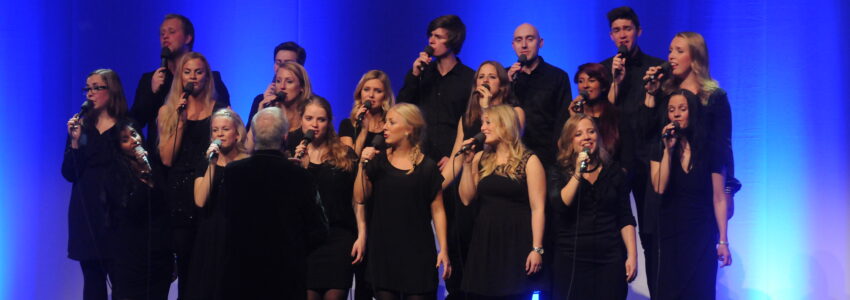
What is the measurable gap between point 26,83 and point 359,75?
202cm

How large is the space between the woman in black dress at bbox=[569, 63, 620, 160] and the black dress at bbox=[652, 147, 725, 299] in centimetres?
30

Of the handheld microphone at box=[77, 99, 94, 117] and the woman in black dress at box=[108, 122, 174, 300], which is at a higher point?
the handheld microphone at box=[77, 99, 94, 117]

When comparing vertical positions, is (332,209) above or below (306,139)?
below

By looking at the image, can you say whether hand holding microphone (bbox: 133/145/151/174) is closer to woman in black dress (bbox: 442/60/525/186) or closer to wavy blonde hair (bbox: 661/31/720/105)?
woman in black dress (bbox: 442/60/525/186)

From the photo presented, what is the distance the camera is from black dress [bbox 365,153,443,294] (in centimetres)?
473

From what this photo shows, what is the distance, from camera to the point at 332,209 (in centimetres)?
484

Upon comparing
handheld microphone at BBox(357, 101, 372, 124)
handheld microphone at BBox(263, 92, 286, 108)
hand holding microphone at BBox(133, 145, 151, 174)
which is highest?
handheld microphone at BBox(263, 92, 286, 108)

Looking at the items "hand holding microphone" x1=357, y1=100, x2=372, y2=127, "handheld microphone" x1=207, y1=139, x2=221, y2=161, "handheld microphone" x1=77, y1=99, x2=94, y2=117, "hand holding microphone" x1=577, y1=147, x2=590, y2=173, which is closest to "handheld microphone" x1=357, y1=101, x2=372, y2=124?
"hand holding microphone" x1=357, y1=100, x2=372, y2=127

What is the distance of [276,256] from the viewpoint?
13.7 feet

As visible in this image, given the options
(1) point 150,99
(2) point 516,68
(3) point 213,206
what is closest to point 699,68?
(2) point 516,68

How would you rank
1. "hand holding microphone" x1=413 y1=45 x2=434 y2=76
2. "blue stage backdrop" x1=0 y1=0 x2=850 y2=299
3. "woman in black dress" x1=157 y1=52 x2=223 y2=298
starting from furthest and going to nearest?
"blue stage backdrop" x1=0 y1=0 x2=850 y2=299 < "hand holding microphone" x1=413 y1=45 x2=434 y2=76 < "woman in black dress" x1=157 y1=52 x2=223 y2=298

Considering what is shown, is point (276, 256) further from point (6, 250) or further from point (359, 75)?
point (6, 250)

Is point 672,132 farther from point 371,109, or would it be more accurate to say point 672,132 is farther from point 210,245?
point 210,245

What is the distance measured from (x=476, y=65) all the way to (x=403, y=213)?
6.41ft
